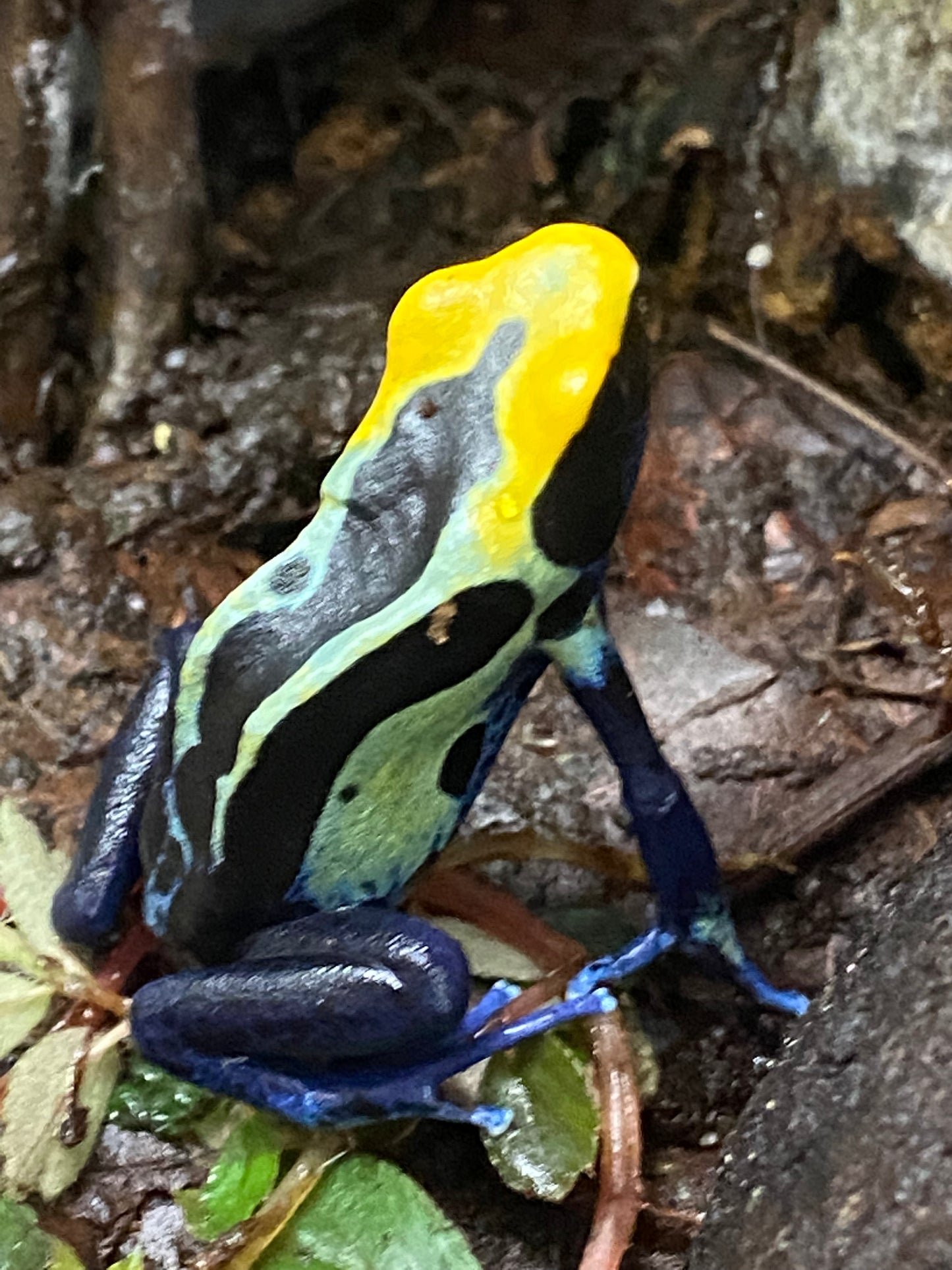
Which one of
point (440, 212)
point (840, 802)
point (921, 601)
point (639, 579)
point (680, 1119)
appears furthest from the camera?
point (440, 212)

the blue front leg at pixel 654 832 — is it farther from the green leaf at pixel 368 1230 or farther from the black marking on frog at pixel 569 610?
the green leaf at pixel 368 1230

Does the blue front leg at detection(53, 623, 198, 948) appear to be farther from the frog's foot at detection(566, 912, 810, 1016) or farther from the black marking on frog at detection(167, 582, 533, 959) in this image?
the frog's foot at detection(566, 912, 810, 1016)

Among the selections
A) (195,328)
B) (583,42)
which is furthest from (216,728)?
(583,42)

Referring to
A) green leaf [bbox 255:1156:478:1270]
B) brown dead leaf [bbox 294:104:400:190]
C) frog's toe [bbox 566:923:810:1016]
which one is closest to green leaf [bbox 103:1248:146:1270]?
green leaf [bbox 255:1156:478:1270]

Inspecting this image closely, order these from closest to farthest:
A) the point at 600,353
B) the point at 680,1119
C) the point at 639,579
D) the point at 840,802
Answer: the point at 600,353 < the point at 680,1119 < the point at 840,802 < the point at 639,579

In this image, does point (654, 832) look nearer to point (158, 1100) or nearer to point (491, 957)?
point (491, 957)

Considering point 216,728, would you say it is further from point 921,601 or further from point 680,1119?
point 921,601

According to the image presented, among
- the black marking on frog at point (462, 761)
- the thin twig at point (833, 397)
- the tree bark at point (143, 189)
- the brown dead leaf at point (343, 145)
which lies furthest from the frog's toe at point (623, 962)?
the brown dead leaf at point (343, 145)
